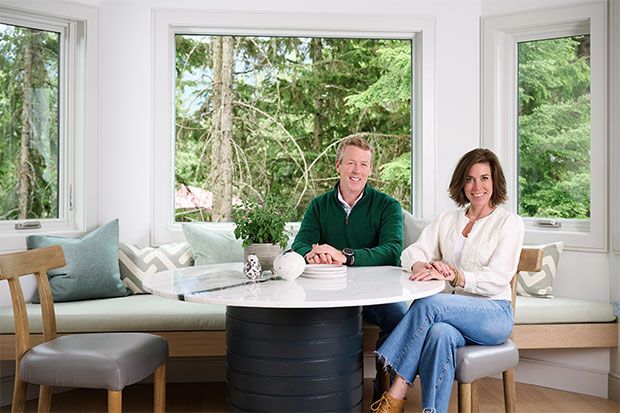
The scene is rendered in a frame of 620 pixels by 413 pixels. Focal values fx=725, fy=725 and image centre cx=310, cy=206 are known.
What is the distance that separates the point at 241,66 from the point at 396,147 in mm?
1141

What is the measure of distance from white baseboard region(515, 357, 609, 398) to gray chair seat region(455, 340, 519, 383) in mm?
1334

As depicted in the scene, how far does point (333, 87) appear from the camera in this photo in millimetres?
4750

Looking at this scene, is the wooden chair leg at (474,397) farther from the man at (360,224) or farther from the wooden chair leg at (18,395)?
the wooden chair leg at (18,395)

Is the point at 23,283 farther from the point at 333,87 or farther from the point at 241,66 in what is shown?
the point at 333,87

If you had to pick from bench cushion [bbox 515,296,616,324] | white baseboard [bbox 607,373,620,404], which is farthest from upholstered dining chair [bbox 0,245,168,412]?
white baseboard [bbox 607,373,620,404]

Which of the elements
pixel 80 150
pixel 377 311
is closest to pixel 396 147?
pixel 377 311

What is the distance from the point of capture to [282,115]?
473cm

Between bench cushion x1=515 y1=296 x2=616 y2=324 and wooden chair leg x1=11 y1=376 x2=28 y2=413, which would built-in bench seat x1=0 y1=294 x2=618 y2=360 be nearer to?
bench cushion x1=515 y1=296 x2=616 y2=324

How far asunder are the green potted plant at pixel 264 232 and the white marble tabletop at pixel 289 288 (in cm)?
10

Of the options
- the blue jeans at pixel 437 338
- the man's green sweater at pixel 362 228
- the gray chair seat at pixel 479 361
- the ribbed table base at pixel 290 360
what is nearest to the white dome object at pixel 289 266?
the ribbed table base at pixel 290 360

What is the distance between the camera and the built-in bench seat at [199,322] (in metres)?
3.61

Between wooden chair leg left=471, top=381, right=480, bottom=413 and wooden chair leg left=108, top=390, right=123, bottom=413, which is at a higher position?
wooden chair leg left=108, top=390, right=123, bottom=413

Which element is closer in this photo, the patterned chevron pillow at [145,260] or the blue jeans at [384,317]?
the blue jeans at [384,317]

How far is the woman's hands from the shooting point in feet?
9.80
